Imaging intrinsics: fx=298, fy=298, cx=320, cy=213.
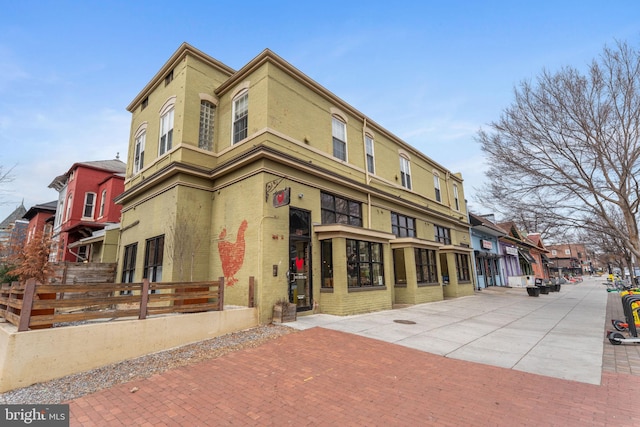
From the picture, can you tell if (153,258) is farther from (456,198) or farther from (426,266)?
(456,198)

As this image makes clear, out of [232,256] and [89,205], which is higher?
[89,205]

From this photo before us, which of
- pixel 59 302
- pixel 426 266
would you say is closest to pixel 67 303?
pixel 59 302

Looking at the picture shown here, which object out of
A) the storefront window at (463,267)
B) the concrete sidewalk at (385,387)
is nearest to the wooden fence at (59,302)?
the concrete sidewalk at (385,387)

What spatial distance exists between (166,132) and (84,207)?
1348cm

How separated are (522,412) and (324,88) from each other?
12.4m

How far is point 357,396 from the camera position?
4.38m

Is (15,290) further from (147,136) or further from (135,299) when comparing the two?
(147,136)

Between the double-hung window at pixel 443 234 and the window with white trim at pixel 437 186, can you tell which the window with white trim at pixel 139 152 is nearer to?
the double-hung window at pixel 443 234

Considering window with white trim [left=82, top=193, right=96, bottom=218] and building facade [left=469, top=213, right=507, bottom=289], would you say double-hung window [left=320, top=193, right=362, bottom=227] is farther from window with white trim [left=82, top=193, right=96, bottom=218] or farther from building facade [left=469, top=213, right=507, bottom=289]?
window with white trim [left=82, top=193, right=96, bottom=218]

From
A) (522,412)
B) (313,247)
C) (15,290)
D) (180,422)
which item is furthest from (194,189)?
(522,412)

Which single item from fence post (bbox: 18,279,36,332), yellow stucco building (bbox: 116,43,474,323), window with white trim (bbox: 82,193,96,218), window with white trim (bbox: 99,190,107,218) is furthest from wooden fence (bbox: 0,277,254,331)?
window with white trim (bbox: 82,193,96,218)

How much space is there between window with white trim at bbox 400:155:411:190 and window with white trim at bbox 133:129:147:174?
14276 mm

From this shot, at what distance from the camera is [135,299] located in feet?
22.0

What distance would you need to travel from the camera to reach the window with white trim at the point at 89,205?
2138 centimetres
